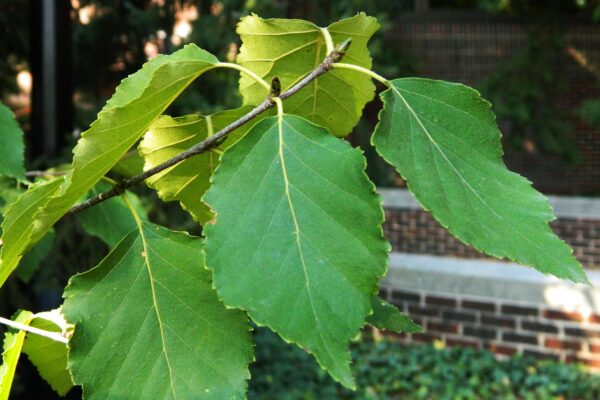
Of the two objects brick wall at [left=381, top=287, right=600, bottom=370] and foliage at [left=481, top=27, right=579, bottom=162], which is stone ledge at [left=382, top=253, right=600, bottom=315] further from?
foliage at [left=481, top=27, right=579, bottom=162]

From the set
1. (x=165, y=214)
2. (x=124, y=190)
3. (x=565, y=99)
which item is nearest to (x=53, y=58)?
(x=165, y=214)

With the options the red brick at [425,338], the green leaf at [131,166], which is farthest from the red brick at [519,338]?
the green leaf at [131,166]

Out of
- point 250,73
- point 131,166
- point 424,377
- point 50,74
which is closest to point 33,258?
point 131,166

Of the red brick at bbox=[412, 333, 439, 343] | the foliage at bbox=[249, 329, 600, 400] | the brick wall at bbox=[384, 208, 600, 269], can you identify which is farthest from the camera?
the brick wall at bbox=[384, 208, 600, 269]

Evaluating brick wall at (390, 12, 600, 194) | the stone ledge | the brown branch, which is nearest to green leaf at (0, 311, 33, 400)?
the brown branch

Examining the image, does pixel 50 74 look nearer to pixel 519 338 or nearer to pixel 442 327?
pixel 442 327

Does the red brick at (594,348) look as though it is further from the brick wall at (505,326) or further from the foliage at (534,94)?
the foliage at (534,94)
